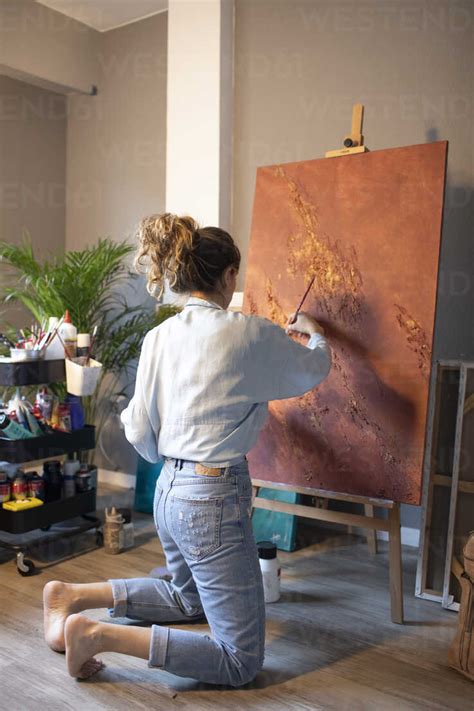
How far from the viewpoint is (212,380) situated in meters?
1.70

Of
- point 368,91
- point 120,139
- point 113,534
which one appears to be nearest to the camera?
point 113,534

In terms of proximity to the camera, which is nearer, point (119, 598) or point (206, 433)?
point (206, 433)

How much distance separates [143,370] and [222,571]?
0.58m

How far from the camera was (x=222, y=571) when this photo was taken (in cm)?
169

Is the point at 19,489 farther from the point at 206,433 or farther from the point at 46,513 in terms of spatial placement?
the point at 206,433

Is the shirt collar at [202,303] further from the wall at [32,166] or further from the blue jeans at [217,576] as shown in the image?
the wall at [32,166]

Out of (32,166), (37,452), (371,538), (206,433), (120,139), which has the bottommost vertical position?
(371,538)

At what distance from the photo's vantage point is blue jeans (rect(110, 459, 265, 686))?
1.68 metres

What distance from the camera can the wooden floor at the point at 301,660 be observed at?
1.72 meters

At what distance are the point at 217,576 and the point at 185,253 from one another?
85cm

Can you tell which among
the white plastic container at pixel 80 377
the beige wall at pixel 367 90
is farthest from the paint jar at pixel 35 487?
the beige wall at pixel 367 90

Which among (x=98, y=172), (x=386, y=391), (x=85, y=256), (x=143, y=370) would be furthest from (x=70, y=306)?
(x=386, y=391)

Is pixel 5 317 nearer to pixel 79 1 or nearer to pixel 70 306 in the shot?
pixel 70 306

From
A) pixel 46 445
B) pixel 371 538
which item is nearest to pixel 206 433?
pixel 46 445
